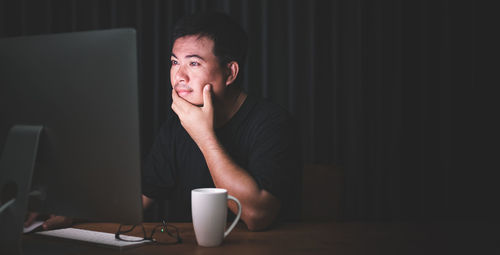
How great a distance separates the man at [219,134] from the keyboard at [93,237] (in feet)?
1.12

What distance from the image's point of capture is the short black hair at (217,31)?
4.86 ft

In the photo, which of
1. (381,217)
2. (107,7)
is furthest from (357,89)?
(107,7)

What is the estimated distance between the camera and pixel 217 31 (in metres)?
1.50

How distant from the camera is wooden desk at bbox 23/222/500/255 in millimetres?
866

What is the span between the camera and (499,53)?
2592 mm

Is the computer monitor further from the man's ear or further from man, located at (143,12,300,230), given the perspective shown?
the man's ear

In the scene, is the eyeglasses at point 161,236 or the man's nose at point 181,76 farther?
the man's nose at point 181,76

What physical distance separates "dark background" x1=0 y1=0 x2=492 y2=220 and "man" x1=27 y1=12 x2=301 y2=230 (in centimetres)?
101

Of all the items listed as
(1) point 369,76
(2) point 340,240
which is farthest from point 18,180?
(1) point 369,76

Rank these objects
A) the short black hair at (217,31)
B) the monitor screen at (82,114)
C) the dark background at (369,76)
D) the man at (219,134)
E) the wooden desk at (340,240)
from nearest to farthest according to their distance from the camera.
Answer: the monitor screen at (82,114), the wooden desk at (340,240), the man at (219,134), the short black hair at (217,31), the dark background at (369,76)

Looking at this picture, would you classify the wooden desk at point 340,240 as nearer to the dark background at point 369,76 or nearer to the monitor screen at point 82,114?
the monitor screen at point 82,114

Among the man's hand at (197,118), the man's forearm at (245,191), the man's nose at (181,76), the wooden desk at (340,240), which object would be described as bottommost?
the wooden desk at (340,240)

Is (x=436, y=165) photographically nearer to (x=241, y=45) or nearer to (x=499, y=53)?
(x=499, y=53)

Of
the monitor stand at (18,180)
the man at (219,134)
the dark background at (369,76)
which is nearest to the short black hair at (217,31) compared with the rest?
the man at (219,134)
